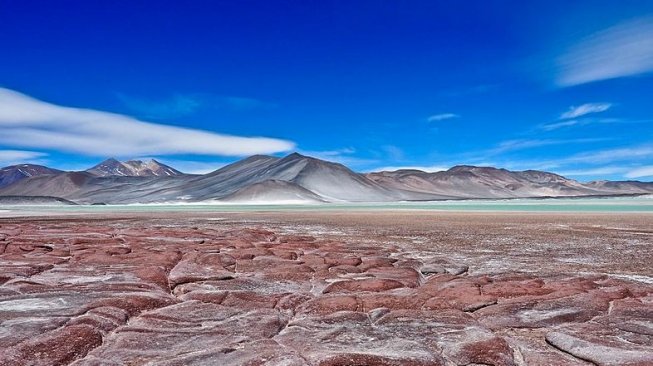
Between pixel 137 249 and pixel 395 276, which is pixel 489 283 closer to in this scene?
pixel 395 276

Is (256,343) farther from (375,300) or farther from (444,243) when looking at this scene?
(444,243)

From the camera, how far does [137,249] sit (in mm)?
12898

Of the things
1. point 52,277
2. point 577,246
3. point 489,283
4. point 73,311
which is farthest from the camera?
point 577,246

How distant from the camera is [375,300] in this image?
7.09m

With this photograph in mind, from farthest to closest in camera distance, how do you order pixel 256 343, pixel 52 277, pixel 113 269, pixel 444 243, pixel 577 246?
pixel 444 243 → pixel 577 246 → pixel 113 269 → pixel 52 277 → pixel 256 343

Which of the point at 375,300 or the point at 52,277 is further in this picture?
the point at 52,277

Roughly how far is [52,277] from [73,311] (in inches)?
126

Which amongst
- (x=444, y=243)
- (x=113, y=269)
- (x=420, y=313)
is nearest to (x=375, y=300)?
(x=420, y=313)

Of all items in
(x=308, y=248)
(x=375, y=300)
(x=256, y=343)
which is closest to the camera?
(x=256, y=343)

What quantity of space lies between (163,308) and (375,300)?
2.78 m

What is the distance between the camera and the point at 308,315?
6.45 meters

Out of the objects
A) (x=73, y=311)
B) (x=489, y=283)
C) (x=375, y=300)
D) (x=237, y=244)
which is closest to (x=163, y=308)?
(x=73, y=311)

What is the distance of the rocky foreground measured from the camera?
4852mm

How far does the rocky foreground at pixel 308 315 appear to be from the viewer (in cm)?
485
